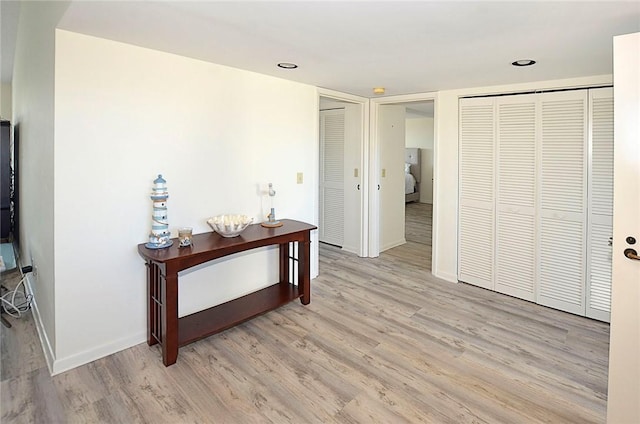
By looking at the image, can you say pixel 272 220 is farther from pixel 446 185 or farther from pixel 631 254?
pixel 631 254

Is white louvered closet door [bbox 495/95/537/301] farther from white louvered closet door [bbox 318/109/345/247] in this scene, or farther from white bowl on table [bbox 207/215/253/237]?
white bowl on table [bbox 207/215/253/237]

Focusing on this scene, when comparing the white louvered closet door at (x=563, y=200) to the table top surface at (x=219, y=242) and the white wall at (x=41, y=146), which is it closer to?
the table top surface at (x=219, y=242)

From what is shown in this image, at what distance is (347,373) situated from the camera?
7.57 feet

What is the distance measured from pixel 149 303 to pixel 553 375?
8.72ft

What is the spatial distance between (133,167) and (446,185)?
9.72 ft

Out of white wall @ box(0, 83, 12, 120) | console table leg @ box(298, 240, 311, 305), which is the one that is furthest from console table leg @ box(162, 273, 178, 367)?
white wall @ box(0, 83, 12, 120)

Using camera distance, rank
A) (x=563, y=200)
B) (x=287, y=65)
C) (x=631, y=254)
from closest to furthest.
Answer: (x=631, y=254) < (x=287, y=65) < (x=563, y=200)

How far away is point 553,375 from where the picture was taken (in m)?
2.31

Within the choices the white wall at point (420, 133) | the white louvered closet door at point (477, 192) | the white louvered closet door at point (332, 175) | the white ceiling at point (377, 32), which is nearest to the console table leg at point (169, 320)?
the white ceiling at point (377, 32)

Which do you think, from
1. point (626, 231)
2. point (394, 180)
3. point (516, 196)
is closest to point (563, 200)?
point (516, 196)

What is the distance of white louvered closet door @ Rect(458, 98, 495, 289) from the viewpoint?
360 cm

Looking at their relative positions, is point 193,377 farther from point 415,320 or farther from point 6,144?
point 6,144

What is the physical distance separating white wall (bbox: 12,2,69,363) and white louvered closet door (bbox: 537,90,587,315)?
11.5 feet

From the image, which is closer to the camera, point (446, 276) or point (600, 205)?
point (600, 205)
